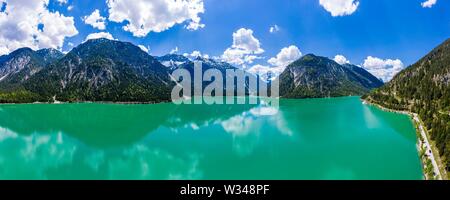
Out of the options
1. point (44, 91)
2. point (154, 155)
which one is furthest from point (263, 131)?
point (44, 91)

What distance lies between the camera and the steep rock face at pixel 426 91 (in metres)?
69.5

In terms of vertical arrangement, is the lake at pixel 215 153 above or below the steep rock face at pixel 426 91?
below

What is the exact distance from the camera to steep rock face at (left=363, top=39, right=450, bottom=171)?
69456 mm

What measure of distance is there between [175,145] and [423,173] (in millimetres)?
32634

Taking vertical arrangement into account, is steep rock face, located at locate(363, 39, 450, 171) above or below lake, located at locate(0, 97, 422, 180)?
above

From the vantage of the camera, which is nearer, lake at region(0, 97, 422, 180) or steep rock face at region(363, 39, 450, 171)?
lake at region(0, 97, 422, 180)

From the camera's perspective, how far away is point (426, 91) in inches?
3893

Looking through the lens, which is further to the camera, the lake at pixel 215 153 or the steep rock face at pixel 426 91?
the steep rock face at pixel 426 91

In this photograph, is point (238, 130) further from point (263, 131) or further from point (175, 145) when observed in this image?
point (175, 145)

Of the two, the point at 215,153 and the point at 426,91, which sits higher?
the point at 426,91

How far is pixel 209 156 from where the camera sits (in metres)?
42.4

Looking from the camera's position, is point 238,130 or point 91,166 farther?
point 238,130

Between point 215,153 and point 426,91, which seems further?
point 426,91
